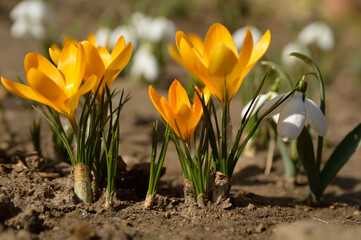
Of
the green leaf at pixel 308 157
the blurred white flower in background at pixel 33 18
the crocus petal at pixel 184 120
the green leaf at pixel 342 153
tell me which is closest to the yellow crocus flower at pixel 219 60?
the crocus petal at pixel 184 120


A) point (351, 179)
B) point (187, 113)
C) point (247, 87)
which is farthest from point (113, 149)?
point (351, 179)

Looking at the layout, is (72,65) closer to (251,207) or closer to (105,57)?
(105,57)

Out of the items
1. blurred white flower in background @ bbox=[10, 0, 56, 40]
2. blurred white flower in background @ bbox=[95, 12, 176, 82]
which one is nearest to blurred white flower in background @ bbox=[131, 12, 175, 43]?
blurred white flower in background @ bbox=[95, 12, 176, 82]

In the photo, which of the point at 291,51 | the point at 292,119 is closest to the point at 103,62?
the point at 292,119

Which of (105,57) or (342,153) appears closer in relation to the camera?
(105,57)

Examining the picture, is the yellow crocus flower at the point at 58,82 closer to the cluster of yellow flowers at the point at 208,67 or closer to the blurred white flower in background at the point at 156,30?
the cluster of yellow flowers at the point at 208,67

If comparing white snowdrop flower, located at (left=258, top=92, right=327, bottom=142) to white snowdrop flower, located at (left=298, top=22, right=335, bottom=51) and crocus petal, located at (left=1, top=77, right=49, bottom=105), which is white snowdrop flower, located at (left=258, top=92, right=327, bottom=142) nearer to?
crocus petal, located at (left=1, top=77, right=49, bottom=105)

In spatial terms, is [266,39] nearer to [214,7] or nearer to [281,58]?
[281,58]

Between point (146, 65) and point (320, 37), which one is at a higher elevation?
point (320, 37)
